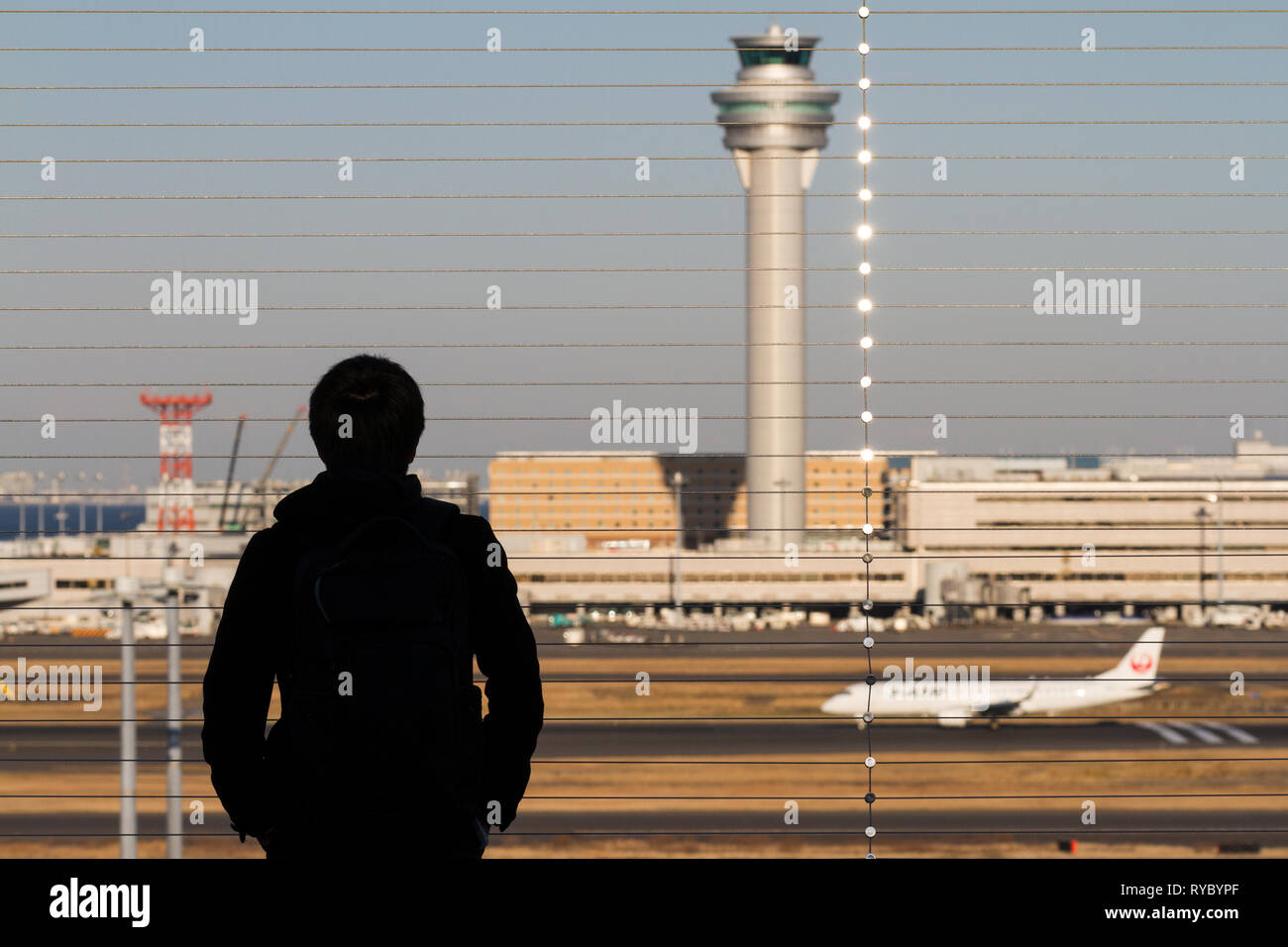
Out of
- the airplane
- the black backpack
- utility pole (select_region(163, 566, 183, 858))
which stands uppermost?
the black backpack

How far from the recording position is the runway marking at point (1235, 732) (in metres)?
19.2

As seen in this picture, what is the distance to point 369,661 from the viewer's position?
1526 millimetres

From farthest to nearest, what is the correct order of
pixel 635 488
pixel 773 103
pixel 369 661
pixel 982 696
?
pixel 773 103 < pixel 635 488 < pixel 982 696 < pixel 369 661

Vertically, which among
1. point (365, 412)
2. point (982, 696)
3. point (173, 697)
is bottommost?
point (982, 696)

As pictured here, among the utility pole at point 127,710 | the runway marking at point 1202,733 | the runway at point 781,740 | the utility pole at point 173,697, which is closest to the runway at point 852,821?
the runway at point 781,740

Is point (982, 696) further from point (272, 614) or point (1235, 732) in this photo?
point (272, 614)

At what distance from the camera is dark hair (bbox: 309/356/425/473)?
1632 mm

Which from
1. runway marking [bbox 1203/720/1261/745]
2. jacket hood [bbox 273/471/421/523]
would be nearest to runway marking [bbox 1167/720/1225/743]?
runway marking [bbox 1203/720/1261/745]

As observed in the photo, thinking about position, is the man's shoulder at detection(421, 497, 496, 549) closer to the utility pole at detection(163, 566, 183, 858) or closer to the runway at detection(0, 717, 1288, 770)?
the utility pole at detection(163, 566, 183, 858)

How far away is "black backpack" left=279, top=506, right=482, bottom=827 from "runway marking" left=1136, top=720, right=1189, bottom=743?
21049 mm

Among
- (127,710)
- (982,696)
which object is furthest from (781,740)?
(127,710)

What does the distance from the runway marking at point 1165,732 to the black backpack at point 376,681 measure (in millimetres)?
A: 21049

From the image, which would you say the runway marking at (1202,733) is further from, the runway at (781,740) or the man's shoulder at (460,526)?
the man's shoulder at (460,526)

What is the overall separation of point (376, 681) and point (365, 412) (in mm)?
340
